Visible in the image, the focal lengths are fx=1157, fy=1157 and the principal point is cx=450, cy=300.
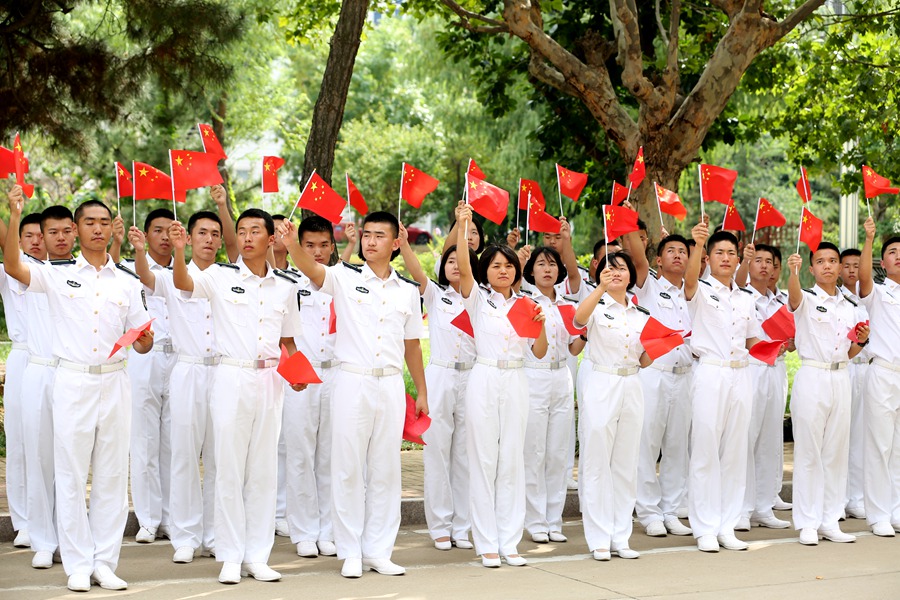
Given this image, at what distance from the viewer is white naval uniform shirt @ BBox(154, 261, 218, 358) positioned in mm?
7059

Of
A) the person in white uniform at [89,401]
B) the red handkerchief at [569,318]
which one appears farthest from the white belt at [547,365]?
the person in white uniform at [89,401]

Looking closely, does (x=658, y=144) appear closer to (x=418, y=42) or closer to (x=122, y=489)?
(x=122, y=489)

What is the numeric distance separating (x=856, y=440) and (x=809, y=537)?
4.73ft

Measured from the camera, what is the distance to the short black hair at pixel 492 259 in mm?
7254

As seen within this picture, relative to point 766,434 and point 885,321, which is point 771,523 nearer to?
point 766,434

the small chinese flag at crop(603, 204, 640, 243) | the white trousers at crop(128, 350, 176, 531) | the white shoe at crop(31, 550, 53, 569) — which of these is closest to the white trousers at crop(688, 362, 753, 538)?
the small chinese flag at crop(603, 204, 640, 243)

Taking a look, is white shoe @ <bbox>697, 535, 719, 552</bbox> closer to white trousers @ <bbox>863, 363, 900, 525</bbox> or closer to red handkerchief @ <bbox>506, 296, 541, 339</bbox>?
white trousers @ <bbox>863, 363, 900, 525</bbox>

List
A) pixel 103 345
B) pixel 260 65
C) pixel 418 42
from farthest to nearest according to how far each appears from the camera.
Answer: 1. pixel 418 42
2. pixel 260 65
3. pixel 103 345

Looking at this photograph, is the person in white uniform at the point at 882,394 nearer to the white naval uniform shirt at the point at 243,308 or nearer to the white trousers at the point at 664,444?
the white trousers at the point at 664,444

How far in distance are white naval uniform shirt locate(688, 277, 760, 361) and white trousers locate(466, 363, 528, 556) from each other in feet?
4.58

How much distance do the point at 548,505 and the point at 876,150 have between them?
24.3ft

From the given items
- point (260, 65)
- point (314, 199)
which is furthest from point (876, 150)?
point (260, 65)

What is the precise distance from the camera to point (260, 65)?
2439 centimetres

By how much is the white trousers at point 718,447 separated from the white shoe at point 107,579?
3.61 m
